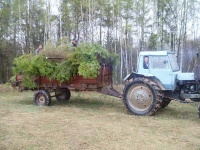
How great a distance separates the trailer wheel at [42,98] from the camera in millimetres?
8602

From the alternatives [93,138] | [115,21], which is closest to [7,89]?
[115,21]

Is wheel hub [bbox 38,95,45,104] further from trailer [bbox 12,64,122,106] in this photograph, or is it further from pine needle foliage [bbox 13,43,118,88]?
pine needle foliage [bbox 13,43,118,88]

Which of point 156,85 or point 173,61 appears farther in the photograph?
point 173,61

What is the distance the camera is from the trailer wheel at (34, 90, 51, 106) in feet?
28.2

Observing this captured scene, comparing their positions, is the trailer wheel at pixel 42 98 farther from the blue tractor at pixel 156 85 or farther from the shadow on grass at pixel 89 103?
the blue tractor at pixel 156 85

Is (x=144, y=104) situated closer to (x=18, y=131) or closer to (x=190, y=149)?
(x=190, y=149)

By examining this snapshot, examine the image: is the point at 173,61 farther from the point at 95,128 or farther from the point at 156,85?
the point at 95,128

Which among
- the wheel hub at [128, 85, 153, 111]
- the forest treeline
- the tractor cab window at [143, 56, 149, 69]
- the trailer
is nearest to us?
the wheel hub at [128, 85, 153, 111]

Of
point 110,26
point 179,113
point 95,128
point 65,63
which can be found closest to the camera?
point 95,128

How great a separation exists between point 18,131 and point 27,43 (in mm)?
11765

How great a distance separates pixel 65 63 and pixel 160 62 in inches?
115

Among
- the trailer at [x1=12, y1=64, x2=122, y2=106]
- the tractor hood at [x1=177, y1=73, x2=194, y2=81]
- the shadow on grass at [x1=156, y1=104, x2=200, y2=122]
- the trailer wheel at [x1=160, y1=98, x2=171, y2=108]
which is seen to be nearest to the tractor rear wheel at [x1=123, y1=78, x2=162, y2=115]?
the shadow on grass at [x1=156, y1=104, x2=200, y2=122]

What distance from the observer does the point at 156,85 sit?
702 centimetres

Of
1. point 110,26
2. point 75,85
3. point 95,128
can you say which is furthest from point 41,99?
point 110,26
